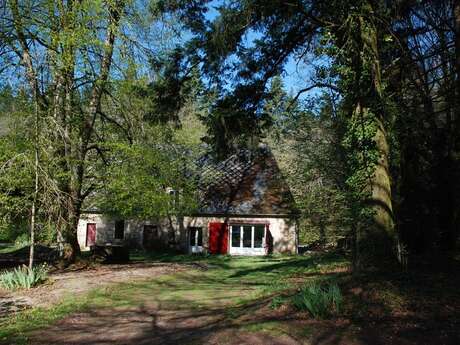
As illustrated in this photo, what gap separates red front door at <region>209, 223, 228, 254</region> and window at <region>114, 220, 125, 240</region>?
707cm

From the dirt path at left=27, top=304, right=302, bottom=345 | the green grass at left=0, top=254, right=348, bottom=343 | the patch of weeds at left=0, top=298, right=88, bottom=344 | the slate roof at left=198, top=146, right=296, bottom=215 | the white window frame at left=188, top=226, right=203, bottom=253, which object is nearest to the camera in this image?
the dirt path at left=27, top=304, right=302, bottom=345

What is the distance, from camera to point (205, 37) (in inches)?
538

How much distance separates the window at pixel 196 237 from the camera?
3164 centimetres

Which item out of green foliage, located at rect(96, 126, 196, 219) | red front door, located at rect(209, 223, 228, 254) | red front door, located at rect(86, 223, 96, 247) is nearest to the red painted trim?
red front door, located at rect(209, 223, 228, 254)

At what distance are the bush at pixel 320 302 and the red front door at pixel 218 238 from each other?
2246 centimetres

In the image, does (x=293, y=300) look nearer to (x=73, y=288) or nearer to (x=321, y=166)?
(x=73, y=288)

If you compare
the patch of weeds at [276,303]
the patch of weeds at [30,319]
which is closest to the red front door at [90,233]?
the patch of weeds at [30,319]

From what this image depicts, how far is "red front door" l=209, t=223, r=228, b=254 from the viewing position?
30.9 m

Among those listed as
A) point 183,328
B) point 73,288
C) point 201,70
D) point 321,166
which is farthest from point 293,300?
point 321,166

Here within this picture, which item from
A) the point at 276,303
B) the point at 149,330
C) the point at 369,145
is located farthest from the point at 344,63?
the point at 149,330

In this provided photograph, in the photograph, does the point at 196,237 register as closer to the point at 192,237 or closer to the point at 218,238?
the point at 192,237

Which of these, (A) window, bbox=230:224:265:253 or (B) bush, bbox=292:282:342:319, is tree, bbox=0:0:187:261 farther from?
(A) window, bbox=230:224:265:253

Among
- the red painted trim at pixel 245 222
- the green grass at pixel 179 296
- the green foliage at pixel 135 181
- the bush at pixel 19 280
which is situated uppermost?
the green foliage at pixel 135 181

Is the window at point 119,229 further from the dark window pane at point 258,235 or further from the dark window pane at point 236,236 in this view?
the dark window pane at point 258,235
